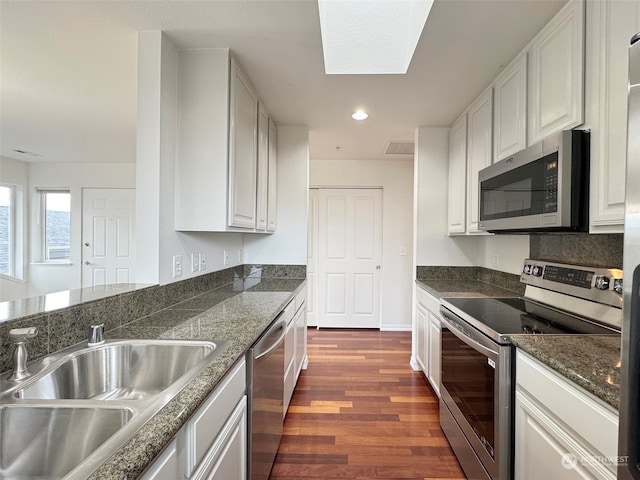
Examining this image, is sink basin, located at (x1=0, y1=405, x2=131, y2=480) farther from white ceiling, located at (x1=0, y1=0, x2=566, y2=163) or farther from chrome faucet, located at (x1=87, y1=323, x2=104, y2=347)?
white ceiling, located at (x1=0, y1=0, x2=566, y2=163)

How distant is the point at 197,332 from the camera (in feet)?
4.42

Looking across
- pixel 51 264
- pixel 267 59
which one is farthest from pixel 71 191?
pixel 267 59

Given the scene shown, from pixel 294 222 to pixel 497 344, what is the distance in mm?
2220

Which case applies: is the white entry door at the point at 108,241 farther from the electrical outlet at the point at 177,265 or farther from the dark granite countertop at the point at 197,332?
the electrical outlet at the point at 177,265

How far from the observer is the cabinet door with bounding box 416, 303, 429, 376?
9.00ft

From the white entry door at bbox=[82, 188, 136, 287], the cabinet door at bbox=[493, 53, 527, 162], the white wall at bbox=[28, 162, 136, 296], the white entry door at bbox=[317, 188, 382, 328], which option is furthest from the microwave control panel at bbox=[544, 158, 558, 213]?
the white wall at bbox=[28, 162, 136, 296]

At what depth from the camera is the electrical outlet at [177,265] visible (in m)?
1.89

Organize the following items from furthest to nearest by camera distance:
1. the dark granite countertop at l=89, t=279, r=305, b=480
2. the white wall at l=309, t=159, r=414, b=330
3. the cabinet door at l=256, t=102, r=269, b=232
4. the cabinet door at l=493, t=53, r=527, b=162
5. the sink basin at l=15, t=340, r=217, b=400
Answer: the white wall at l=309, t=159, r=414, b=330
the cabinet door at l=256, t=102, r=269, b=232
the cabinet door at l=493, t=53, r=527, b=162
the sink basin at l=15, t=340, r=217, b=400
the dark granite countertop at l=89, t=279, r=305, b=480

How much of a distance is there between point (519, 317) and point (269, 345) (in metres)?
1.26

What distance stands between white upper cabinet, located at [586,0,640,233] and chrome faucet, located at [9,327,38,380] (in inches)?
75.4

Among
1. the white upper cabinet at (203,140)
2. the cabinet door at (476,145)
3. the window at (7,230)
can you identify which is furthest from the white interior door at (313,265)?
the window at (7,230)

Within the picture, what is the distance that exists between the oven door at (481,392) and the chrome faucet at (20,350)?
1613mm

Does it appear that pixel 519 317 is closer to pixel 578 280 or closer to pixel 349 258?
pixel 578 280

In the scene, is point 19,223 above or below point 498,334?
above
